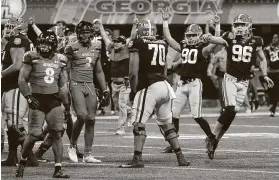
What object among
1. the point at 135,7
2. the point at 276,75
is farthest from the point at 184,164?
the point at 135,7

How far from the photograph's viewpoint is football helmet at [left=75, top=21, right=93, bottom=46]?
53.6ft

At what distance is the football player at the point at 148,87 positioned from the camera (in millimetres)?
15852

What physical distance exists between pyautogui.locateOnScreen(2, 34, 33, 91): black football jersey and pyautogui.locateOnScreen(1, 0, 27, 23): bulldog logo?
13995 millimetres

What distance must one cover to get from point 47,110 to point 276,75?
16985 millimetres

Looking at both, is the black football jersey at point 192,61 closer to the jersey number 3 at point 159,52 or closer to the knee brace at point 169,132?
the jersey number 3 at point 159,52

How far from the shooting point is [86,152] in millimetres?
16594

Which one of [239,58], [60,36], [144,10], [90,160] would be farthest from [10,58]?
[144,10]

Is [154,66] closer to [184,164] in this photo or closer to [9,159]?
[184,164]

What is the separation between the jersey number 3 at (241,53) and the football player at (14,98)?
11.5ft

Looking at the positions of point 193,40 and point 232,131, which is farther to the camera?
point 232,131

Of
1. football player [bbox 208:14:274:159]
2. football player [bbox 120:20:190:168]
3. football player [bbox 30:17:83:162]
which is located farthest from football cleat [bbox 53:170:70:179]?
football player [bbox 208:14:274:159]

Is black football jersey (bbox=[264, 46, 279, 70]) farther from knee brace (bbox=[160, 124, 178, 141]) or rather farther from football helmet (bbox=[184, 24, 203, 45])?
knee brace (bbox=[160, 124, 178, 141])

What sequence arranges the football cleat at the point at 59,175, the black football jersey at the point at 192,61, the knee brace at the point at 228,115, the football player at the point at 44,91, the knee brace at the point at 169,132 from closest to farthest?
1. the football cleat at the point at 59,175
2. the football player at the point at 44,91
3. the knee brace at the point at 169,132
4. the knee brace at the point at 228,115
5. the black football jersey at the point at 192,61

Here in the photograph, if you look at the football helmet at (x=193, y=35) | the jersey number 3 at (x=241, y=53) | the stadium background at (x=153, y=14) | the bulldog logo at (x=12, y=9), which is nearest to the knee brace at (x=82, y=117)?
the jersey number 3 at (x=241, y=53)
